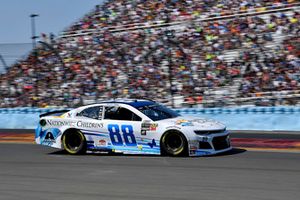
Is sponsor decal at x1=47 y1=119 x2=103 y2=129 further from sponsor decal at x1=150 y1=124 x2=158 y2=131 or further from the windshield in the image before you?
sponsor decal at x1=150 y1=124 x2=158 y2=131

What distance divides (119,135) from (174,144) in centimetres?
124

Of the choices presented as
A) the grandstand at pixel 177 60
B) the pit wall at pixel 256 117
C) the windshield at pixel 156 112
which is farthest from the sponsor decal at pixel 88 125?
the grandstand at pixel 177 60

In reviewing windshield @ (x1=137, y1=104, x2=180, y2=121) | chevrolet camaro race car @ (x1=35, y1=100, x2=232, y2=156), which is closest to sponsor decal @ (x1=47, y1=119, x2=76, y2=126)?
chevrolet camaro race car @ (x1=35, y1=100, x2=232, y2=156)

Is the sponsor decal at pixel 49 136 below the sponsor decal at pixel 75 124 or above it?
below

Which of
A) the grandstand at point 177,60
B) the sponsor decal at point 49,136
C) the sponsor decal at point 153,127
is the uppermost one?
the grandstand at point 177,60

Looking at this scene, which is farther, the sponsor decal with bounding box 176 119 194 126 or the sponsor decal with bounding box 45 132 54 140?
the sponsor decal with bounding box 45 132 54 140

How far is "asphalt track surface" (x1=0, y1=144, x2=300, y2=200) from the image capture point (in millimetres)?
7289

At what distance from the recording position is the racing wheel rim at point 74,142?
1196 cm

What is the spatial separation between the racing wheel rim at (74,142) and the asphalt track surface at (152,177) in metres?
0.24

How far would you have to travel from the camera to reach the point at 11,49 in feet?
78.8

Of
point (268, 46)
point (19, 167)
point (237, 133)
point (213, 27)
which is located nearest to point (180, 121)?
point (19, 167)

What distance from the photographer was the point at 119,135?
37.4 ft

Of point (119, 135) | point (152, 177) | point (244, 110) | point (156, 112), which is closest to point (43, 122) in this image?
point (119, 135)

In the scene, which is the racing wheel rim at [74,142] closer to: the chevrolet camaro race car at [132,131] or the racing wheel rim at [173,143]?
the chevrolet camaro race car at [132,131]
